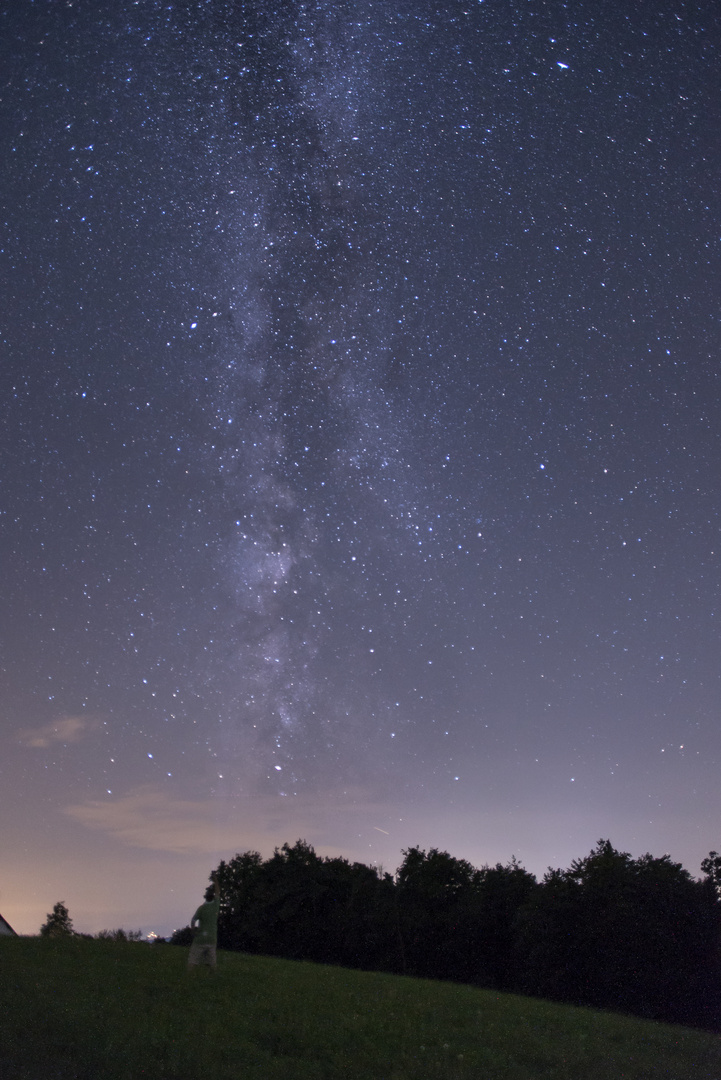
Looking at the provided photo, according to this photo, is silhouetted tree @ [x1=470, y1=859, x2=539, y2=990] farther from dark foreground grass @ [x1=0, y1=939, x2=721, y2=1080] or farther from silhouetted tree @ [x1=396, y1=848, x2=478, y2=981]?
dark foreground grass @ [x1=0, y1=939, x2=721, y2=1080]

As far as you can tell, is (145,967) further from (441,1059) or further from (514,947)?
(514,947)

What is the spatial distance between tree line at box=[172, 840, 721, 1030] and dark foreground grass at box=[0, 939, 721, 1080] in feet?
86.0

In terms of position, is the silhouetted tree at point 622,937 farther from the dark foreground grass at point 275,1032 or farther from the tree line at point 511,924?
the dark foreground grass at point 275,1032

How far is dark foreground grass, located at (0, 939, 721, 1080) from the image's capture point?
27.2 ft

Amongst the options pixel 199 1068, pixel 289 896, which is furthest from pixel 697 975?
pixel 199 1068

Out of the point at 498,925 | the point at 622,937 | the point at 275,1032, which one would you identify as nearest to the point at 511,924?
the point at 498,925

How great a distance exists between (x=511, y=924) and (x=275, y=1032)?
39.1 meters

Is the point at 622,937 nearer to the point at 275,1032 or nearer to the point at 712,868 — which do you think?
the point at 712,868

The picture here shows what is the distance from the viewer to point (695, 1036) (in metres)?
14.6

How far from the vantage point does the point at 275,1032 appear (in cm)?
1004

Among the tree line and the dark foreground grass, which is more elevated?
the dark foreground grass

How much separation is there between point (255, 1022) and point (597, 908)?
35.3 metres

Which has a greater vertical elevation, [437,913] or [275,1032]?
[275,1032]

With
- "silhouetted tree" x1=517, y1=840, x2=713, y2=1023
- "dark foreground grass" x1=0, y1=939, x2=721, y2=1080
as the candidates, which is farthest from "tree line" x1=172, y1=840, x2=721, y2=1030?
"dark foreground grass" x1=0, y1=939, x2=721, y2=1080
